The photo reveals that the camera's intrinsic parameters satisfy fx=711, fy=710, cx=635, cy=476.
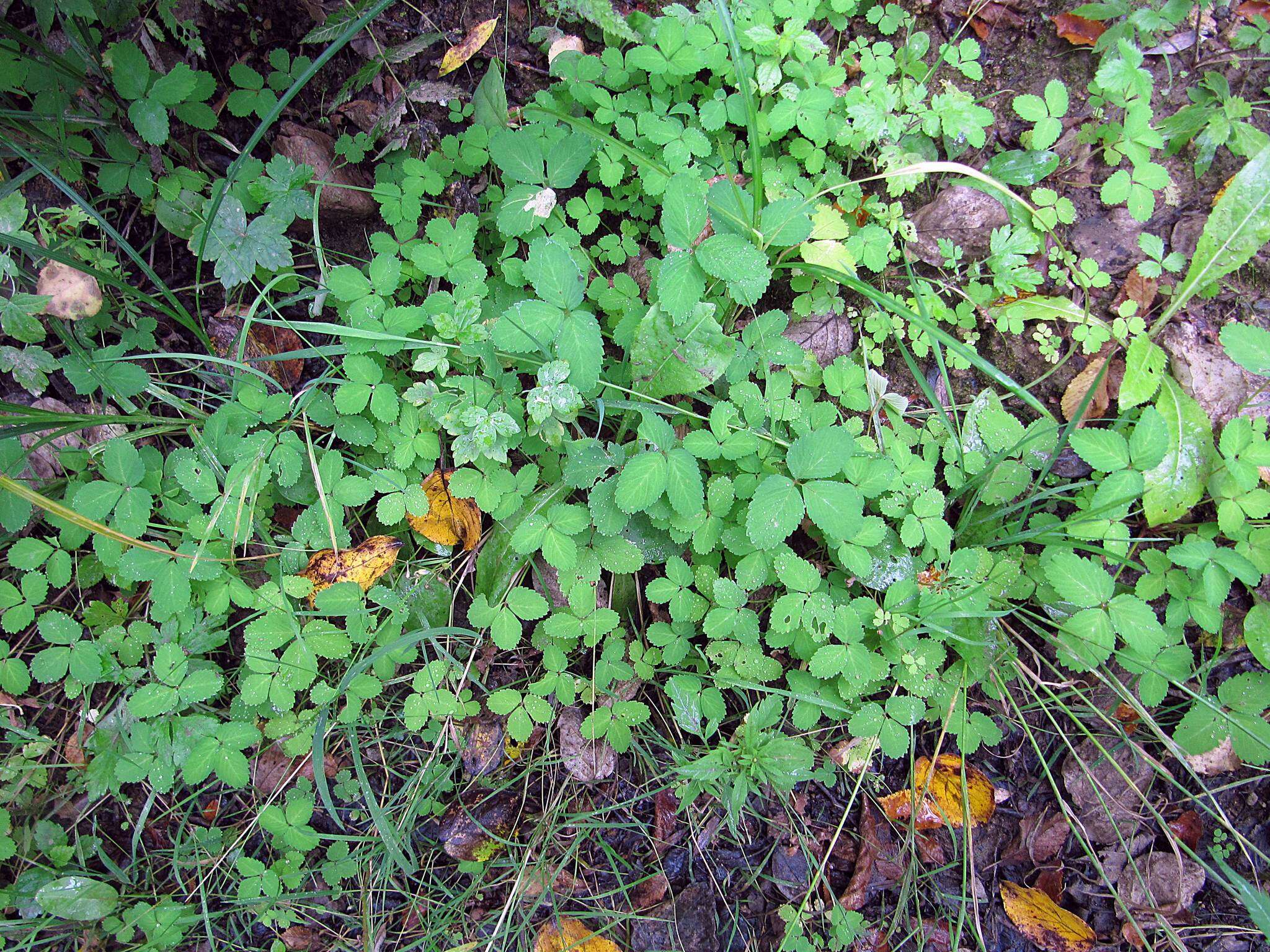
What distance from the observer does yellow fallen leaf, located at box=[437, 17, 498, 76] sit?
2.54 m

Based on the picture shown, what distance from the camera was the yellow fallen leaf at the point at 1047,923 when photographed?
2309 millimetres

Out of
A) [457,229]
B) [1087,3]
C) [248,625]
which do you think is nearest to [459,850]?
[248,625]

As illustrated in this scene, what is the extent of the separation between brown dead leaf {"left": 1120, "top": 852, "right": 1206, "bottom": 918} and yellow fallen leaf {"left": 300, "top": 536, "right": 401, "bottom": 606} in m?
2.66

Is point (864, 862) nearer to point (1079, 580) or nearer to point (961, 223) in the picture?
point (1079, 580)

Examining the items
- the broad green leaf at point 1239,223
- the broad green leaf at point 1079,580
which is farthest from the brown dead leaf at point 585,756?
the broad green leaf at point 1239,223

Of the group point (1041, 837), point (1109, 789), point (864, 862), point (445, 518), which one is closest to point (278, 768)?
point (445, 518)

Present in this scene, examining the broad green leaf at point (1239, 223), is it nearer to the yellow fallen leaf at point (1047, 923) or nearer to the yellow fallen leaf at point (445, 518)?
the yellow fallen leaf at point (1047, 923)

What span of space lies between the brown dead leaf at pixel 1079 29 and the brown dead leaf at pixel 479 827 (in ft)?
10.7

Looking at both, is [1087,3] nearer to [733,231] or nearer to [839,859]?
[733,231]

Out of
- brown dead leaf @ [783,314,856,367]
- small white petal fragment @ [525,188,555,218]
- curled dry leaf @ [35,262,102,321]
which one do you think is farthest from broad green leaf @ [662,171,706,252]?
curled dry leaf @ [35,262,102,321]

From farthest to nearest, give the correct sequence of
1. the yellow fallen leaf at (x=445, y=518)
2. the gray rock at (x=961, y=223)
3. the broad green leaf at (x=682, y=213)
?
the gray rock at (x=961, y=223) < the yellow fallen leaf at (x=445, y=518) < the broad green leaf at (x=682, y=213)

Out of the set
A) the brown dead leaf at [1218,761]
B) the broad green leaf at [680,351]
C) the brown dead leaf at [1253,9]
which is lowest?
the brown dead leaf at [1218,761]

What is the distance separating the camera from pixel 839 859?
7.71 ft

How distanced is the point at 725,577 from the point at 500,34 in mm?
2100
